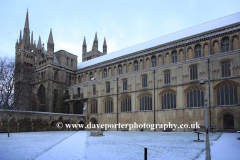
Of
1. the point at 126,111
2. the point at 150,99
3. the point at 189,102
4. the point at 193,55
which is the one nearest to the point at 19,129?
the point at 126,111

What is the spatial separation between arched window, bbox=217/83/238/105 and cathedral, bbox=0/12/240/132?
0.12 meters

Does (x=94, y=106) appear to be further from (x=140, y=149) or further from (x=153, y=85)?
(x=140, y=149)

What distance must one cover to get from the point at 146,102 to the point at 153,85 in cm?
357

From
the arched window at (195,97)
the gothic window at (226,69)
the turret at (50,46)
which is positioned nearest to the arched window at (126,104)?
the arched window at (195,97)

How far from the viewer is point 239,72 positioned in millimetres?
32688

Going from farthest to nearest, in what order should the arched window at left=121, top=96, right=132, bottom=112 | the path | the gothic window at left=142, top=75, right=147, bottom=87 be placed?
the arched window at left=121, top=96, right=132, bottom=112 < the gothic window at left=142, top=75, right=147, bottom=87 < the path

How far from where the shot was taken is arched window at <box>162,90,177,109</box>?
39125 millimetres

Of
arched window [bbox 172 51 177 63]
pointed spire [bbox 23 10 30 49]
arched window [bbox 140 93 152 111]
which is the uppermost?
pointed spire [bbox 23 10 30 49]

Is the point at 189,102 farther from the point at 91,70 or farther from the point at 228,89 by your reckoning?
the point at 91,70

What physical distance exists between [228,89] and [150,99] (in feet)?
45.0

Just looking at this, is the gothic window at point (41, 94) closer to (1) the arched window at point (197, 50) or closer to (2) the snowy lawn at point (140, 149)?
(1) the arched window at point (197, 50)

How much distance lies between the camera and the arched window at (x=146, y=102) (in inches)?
1654

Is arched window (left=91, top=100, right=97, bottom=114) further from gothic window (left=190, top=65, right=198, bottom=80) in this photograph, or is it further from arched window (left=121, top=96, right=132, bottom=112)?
gothic window (left=190, top=65, right=198, bottom=80)

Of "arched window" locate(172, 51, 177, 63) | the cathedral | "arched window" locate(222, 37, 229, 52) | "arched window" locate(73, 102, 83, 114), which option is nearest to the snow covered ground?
the cathedral
